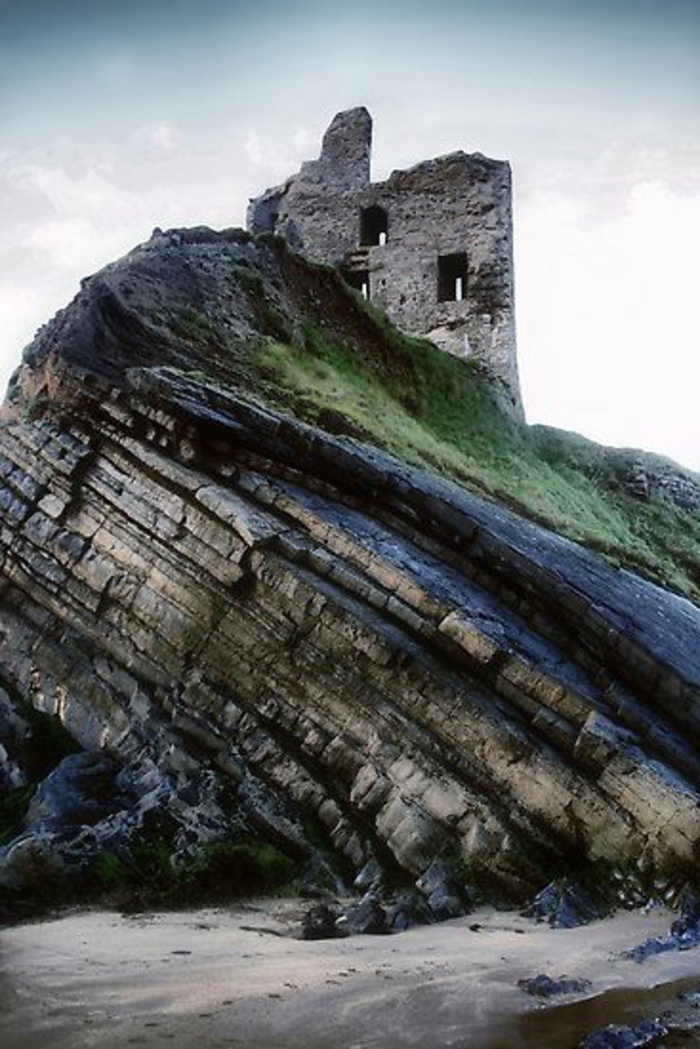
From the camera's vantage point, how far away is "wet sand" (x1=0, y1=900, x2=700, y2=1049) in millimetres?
4801

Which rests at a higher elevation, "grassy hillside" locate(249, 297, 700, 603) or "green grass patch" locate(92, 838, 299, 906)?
"grassy hillside" locate(249, 297, 700, 603)

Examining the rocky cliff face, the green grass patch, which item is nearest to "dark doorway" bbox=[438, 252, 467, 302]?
the rocky cliff face

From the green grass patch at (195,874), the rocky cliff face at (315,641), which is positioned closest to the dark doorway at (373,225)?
the rocky cliff face at (315,641)

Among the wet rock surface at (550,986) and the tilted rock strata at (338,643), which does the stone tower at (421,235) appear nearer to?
the tilted rock strata at (338,643)

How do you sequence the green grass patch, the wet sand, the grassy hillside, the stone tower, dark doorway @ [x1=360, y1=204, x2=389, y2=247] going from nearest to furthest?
the wet sand, the green grass patch, the grassy hillside, the stone tower, dark doorway @ [x1=360, y1=204, x2=389, y2=247]

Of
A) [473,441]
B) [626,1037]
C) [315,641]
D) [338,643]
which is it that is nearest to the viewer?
[626,1037]

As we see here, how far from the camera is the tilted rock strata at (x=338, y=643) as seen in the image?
31.4 ft

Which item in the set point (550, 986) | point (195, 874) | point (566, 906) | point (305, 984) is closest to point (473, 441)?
point (566, 906)

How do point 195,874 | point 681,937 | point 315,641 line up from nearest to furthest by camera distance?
point 681,937 → point 195,874 → point 315,641

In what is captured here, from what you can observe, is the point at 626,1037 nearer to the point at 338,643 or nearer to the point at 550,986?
the point at 550,986

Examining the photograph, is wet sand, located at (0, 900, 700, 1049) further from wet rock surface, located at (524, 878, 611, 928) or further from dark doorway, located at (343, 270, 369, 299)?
dark doorway, located at (343, 270, 369, 299)

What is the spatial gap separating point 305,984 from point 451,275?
27487 mm

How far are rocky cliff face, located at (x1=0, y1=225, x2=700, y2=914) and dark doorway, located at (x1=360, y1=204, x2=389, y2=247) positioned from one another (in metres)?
18.2

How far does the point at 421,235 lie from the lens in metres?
29.8
